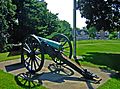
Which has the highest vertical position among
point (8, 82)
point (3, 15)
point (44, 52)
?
point (3, 15)

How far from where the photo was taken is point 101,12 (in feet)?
70.8

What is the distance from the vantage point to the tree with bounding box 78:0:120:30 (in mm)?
21297

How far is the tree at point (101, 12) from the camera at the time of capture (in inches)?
838

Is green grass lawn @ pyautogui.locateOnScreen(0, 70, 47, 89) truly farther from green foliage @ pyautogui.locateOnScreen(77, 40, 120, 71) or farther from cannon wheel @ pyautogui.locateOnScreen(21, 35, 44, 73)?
green foliage @ pyautogui.locateOnScreen(77, 40, 120, 71)

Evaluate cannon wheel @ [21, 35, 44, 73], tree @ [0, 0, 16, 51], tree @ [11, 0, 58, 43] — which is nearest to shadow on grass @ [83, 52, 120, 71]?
cannon wheel @ [21, 35, 44, 73]

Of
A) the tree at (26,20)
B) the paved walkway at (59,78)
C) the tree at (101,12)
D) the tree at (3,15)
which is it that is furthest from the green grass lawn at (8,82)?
the tree at (26,20)

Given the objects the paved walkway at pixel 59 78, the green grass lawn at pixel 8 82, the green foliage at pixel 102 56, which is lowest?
the green foliage at pixel 102 56

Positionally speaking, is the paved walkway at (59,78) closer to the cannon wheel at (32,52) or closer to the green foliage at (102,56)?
the cannon wheel at (32,52)

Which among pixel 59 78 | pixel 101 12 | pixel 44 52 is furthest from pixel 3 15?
pixel 59 78

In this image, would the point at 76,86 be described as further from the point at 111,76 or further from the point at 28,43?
the point at 28,43

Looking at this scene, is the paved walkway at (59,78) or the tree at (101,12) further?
the tree at (101,12)

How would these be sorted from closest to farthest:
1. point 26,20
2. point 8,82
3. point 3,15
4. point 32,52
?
point 8,82 → point 32,52 → point 3,15 → point 26,20

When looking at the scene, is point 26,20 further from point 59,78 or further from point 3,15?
point 59,78

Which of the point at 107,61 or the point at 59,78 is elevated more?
the point at 59,78
